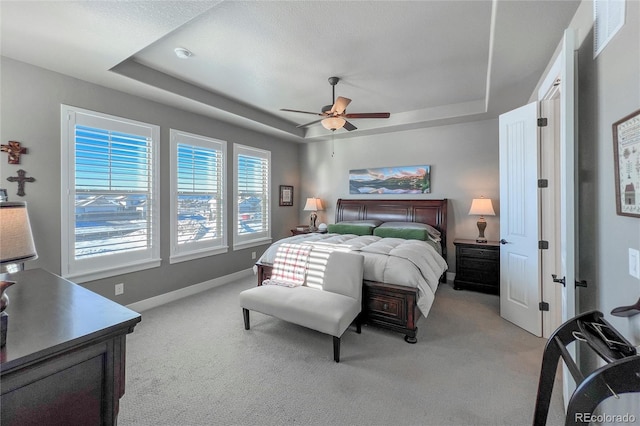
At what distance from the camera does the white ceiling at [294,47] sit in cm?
196

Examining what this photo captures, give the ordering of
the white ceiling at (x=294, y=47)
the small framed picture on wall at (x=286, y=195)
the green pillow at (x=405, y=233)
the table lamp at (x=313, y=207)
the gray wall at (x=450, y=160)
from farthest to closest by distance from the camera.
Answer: the small framed picture on wall at (x=286, y=195), the table lamp at (x=313, y=207), the gray wall at (x=450, y=160), the green pillow at (x=405, y=233), the white ceiling at (x=294, y=47)

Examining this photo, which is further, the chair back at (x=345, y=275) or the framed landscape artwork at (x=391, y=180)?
the framed landscape artwork at (x=391, y=180)

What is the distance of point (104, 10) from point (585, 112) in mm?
3172

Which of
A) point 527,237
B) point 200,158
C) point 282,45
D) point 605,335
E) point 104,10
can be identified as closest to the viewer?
point 605,335

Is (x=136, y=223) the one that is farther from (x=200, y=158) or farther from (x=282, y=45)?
(x=282, y=45)

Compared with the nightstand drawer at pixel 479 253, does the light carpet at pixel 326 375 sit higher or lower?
lower

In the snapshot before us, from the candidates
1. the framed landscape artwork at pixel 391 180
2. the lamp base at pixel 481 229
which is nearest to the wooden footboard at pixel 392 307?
the lamp base at pixel 481 229

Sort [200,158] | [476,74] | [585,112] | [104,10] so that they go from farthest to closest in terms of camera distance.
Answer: [200,158], [476,74], [104,10], [585,112]

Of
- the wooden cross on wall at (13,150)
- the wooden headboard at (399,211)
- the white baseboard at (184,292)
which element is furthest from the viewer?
the wooden headboard at (399,211)

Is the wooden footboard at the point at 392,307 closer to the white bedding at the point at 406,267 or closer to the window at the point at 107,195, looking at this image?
the white bedding at the point at 406,267

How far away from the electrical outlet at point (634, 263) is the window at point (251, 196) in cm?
451

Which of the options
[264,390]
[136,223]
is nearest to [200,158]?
[136,223]

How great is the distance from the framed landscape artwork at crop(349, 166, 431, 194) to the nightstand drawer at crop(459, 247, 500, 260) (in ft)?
4.02

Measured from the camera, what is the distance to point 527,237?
9.18ft
